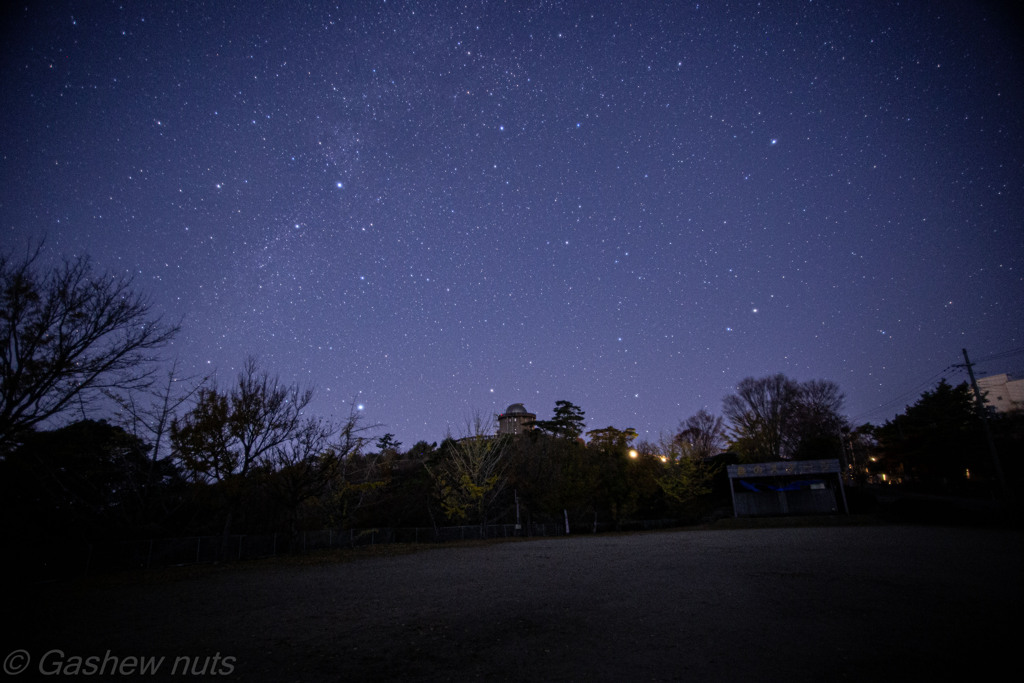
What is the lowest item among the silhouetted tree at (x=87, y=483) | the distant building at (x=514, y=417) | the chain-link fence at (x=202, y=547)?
the chain-link fence at (x=202, y=547)

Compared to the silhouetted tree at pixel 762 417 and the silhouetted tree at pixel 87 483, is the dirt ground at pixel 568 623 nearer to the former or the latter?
the silhouetted tree at pixel 87 483

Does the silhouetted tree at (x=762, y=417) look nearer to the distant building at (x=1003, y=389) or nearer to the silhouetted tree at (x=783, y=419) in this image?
the silhouetted tree at (x=783, y=419)

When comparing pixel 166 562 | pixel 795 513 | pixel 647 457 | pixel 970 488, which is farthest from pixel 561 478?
pixel 970 488

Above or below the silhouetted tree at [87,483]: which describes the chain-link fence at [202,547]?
Answer: below

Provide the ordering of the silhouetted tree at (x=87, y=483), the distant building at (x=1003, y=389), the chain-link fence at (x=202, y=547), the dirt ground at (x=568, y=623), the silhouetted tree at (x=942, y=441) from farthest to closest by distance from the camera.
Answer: the distant building at (x=1003, y=389), the silhouetted tree at (x=942, y=441), the chain-link fence at (x=202, y=547), the silhouetted tree at (x=87, y=483), the dirt ground at (x=568, y=623)

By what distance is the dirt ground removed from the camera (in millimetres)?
4785

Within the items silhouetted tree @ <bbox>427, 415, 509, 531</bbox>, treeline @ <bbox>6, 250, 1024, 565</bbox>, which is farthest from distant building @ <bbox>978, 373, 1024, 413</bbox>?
silhouetted tree @ <bbox>427, 415, 509, 531</bbox>

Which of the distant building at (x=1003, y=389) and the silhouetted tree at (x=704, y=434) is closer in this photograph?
the silhouetted tree at (x=704, y=434)

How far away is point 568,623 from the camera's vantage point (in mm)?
6598

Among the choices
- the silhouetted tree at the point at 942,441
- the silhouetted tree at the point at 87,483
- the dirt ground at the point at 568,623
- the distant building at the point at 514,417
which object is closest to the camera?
the dirt ground at the point at 568,623

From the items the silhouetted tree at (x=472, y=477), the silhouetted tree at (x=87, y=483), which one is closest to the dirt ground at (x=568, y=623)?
the silhouetted tree at (x=87, y=483)

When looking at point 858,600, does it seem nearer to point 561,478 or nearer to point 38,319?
point 38,319

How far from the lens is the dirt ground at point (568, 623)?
15.7ft

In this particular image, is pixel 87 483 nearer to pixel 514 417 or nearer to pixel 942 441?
pixel 514 417
